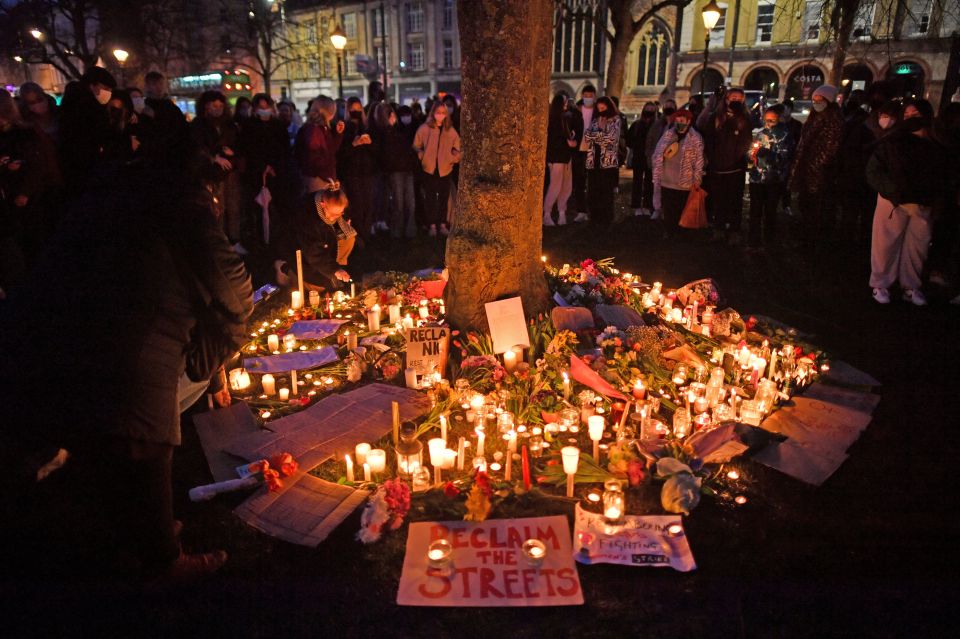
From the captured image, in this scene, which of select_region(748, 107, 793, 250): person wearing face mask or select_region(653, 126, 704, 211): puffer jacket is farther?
select_region(653, 126, 704, 211): puffer jacket

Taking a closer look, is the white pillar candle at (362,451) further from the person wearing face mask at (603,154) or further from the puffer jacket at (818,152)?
the person wearing face mask at (603,154)

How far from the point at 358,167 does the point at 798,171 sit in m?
5.58

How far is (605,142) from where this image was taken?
30.7 feet

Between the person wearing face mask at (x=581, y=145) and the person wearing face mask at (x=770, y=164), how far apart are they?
97.6 inches

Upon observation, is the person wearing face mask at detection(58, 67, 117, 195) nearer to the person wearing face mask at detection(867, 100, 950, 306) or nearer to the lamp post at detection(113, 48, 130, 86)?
the person wearing face mask at detection(867, 100, 950, 306)

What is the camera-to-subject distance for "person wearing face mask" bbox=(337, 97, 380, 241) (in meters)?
8.47

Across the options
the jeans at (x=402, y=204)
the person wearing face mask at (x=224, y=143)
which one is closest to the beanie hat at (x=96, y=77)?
the person wearing face mask at (x=224, y=143)

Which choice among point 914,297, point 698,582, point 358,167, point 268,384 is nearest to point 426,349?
point 268,384

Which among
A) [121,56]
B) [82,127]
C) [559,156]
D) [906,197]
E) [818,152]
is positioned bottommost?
[906,197]

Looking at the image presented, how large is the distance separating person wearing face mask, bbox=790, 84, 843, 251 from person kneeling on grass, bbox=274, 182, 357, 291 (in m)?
5.55

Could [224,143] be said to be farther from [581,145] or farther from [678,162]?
[678,162]

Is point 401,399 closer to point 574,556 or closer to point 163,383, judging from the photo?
point 574,556

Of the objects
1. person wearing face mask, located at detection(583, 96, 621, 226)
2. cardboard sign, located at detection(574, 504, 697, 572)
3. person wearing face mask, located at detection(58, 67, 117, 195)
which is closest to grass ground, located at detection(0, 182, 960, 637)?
cardboard sign, located at detection(574, 504, 697, 572)

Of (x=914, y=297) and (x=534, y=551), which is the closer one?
(x=534, y=551)
